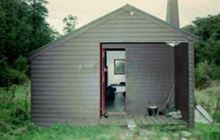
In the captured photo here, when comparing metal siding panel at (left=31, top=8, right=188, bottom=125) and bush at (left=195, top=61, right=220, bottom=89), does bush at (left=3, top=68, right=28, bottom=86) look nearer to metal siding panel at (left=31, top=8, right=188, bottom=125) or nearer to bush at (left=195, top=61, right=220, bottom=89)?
bush at (left=195, top=61, right=220, bottom=89)

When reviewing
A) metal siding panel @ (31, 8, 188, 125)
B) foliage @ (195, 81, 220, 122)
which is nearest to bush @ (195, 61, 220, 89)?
foliage @ (195, 81, 220, 122)

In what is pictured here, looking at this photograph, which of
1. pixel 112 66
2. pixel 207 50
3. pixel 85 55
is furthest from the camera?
pixel 207 50

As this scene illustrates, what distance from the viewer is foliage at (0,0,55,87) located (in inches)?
805

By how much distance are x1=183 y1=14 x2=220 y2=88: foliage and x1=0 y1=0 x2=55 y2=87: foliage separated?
11.8 metres

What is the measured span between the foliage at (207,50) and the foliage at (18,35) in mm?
11790

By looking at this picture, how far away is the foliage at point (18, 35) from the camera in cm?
2045

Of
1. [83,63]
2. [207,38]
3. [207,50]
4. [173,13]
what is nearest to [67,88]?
[83,63]

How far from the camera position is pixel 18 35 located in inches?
914

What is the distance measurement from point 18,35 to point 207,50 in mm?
13727

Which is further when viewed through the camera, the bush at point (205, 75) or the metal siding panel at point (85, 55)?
the bush at point (205, 75)

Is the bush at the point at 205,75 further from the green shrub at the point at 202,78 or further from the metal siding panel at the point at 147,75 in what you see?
the metal siding panel at the point at 147,75

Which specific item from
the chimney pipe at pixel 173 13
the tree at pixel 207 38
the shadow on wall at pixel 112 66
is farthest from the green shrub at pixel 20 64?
the tree at pixel 207 38

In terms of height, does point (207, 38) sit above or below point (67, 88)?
above

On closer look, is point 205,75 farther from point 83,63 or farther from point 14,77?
point 14,77
